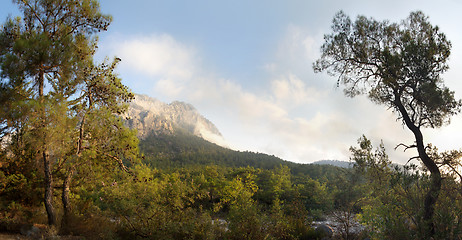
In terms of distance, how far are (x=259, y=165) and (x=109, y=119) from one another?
68331 mm

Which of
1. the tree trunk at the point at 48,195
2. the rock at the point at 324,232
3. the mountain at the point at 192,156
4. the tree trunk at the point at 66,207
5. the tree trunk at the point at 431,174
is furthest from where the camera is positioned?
the mountain at the point at 192,156

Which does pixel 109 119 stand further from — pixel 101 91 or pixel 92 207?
pixel 92 207

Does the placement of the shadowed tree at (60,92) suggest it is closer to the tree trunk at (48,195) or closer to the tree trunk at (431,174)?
the tree trunk at (48,195)

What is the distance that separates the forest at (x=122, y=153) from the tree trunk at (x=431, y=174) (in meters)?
0.03

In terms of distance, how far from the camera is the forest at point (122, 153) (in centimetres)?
648

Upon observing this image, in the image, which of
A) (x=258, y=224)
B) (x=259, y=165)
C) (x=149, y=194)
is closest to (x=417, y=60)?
(x=258, y=224)

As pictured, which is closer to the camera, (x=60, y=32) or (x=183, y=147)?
(x=60, y=32)

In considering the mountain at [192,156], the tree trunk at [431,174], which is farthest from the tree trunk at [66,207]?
the mountain at [192,156]

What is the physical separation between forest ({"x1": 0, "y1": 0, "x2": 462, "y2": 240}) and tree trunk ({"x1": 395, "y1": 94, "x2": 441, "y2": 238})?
28mm

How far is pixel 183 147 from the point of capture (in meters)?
103

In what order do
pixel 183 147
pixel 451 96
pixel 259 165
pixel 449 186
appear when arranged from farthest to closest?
pixel 183 147
pixel 259 165
pixel 451 96
pixel 449 186

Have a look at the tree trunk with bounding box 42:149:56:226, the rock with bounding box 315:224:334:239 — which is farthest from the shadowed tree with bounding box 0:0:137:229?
the rock with bounding box 315:224:334:239

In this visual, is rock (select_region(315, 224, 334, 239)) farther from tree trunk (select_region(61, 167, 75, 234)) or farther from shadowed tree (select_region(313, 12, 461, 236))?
tree trunk (select_region(61, 167, 75, 234))

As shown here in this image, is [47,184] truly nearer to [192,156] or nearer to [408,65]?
[408,65]
